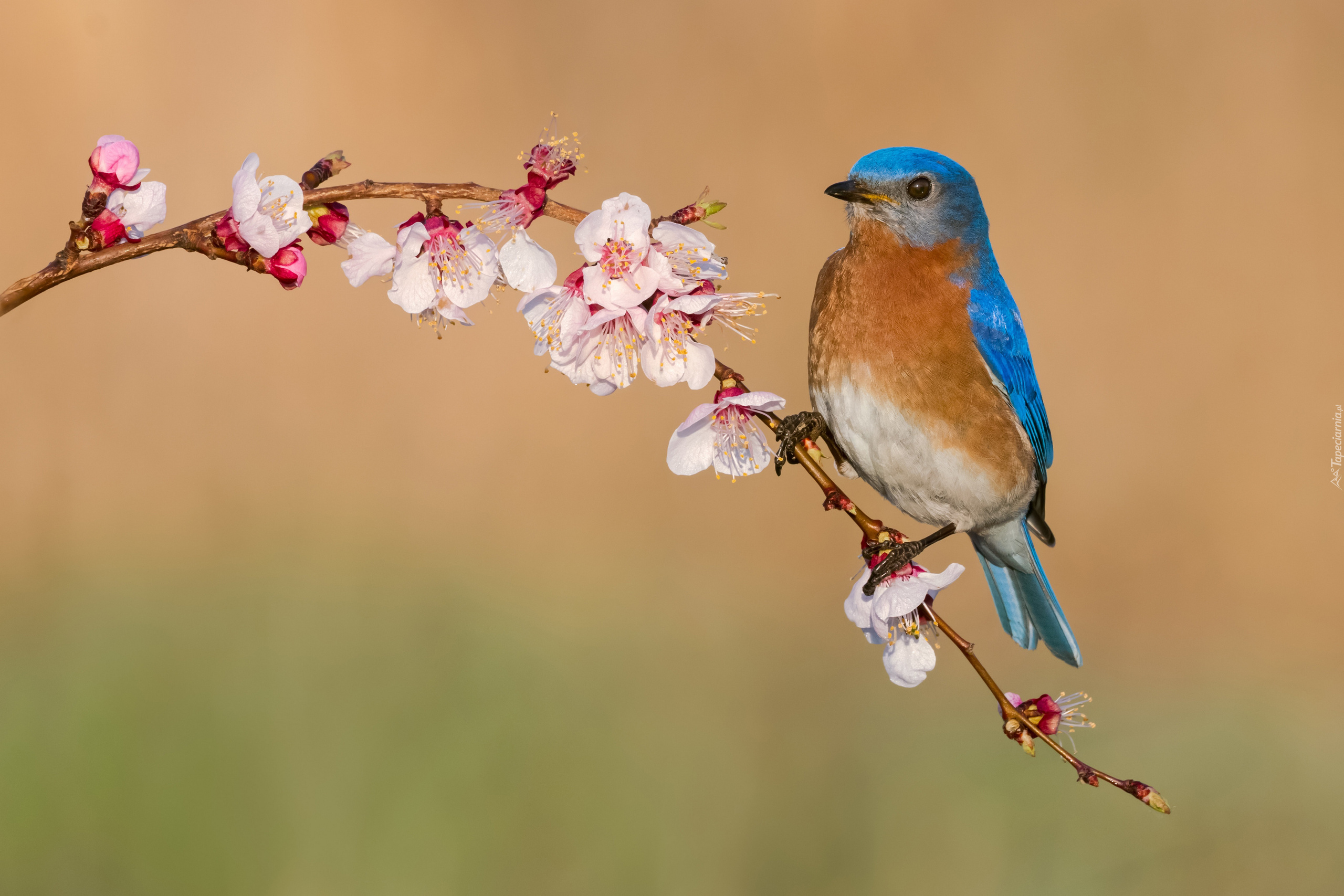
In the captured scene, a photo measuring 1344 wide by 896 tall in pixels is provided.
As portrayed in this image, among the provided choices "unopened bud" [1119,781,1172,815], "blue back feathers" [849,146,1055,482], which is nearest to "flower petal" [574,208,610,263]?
"blue back feathers" [849,146,1055,482]

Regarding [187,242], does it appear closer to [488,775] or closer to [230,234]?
[230,234]

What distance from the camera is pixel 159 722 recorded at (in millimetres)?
3172

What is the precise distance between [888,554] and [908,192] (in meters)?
0.93

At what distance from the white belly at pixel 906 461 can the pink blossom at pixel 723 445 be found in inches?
17.7

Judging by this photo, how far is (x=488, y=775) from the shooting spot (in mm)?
3246

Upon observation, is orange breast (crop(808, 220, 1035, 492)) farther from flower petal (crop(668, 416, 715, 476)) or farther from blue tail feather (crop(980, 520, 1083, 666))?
flower petal (crop(668, 416, 715, 476))

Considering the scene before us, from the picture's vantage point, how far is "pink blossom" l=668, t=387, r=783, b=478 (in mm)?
1717

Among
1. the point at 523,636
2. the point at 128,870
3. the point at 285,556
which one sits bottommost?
the point at 128,870

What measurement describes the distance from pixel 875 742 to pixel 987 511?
1.94m

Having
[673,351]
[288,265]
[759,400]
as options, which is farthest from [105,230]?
[759,400]

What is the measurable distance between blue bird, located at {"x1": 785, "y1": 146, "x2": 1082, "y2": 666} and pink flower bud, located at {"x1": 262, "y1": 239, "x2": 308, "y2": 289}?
114 cm

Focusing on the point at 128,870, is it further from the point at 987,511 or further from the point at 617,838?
the point at 987,511

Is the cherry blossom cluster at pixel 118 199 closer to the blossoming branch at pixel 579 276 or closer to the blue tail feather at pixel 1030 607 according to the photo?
the blossoming branch at pixel 579 276

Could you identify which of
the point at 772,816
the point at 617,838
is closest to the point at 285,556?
the point at 617,838
